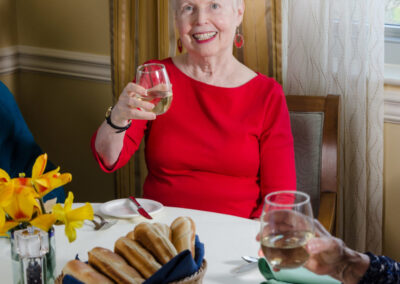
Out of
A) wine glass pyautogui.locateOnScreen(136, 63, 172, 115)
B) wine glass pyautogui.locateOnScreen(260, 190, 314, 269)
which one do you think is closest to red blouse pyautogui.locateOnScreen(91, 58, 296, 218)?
wine glass pyautogui.locateOnScreen(136, 63, 172, 115)

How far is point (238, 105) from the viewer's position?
2080mm

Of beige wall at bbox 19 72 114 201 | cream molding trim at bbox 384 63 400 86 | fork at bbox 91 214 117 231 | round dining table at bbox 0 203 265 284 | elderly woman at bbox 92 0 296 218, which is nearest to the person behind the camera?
round dining table at bbox 0 203 265 284

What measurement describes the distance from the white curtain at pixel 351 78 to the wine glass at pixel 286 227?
1400 mm

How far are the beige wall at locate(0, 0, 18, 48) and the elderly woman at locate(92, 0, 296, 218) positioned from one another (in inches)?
56.6

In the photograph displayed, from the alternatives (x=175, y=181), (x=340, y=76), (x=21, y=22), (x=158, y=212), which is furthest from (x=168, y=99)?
(x=21, y=22)

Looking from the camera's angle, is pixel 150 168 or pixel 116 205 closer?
pixel 116 205

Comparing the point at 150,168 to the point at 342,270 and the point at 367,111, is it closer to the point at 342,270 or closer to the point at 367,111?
the point at 367,111

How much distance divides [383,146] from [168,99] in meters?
1.07

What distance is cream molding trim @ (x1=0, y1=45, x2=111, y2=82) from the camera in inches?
120

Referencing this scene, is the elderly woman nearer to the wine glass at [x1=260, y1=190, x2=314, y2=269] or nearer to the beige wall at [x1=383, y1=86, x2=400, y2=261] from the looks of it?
the beige wall at [x1=383, y1=86, x2=400, y2=261]

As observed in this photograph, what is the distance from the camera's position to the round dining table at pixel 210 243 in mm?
1300

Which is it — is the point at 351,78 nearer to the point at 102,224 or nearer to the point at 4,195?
the point at 102,224

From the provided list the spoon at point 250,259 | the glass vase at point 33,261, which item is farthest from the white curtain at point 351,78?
the glass vase at point 33,261

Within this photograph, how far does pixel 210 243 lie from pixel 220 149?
0.61 m
